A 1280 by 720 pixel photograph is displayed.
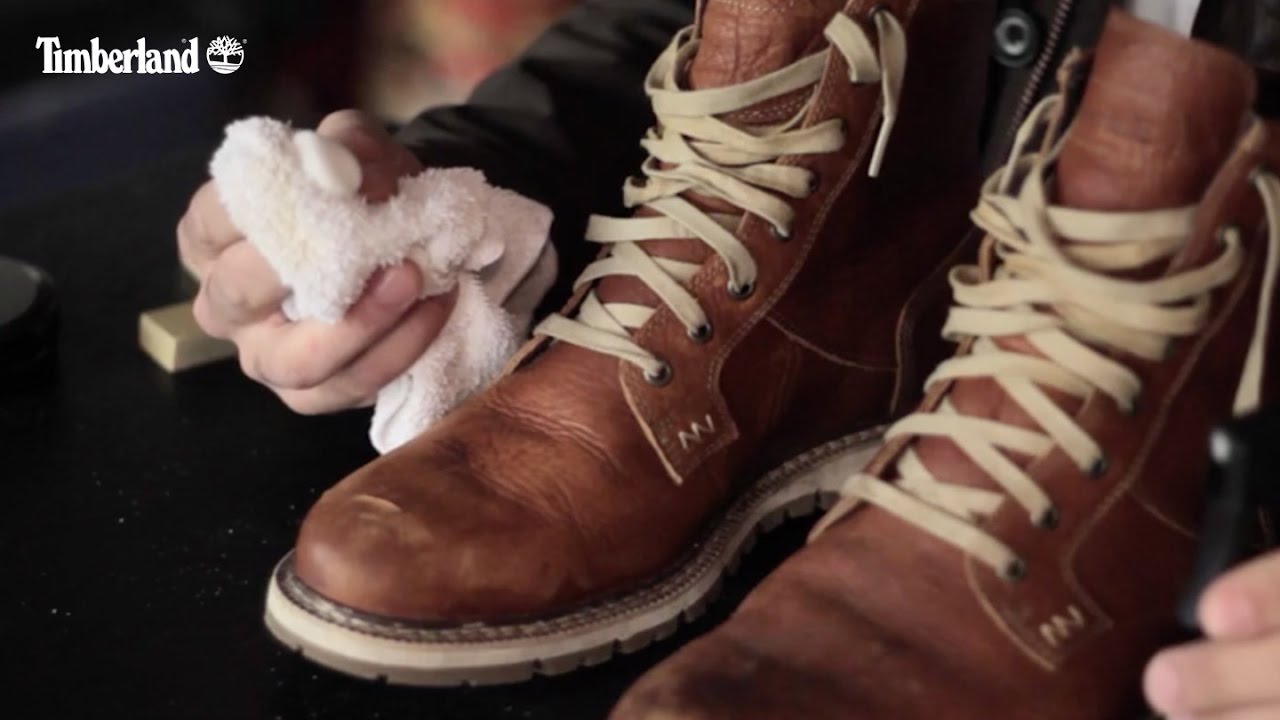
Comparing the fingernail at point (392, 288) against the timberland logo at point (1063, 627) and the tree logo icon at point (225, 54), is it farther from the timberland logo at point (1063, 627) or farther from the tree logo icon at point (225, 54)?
the tree logo icon at point (225, 54)

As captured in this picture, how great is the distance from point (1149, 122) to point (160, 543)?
40 centimetres

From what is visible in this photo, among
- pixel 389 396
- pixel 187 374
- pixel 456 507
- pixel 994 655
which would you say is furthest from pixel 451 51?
pixel 994 655

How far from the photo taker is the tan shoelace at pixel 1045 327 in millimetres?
479

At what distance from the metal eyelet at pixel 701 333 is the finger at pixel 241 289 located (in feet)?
0.53

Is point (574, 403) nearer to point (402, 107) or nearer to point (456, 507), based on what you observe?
point (456, 507)

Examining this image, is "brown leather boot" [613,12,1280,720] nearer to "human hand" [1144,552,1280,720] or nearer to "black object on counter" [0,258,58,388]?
"human hand" [1144,552,1280,720]

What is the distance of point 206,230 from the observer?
66 cm

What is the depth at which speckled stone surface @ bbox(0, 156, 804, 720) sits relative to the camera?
548mm

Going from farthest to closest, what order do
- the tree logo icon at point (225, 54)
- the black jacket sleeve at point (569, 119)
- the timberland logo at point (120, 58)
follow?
the tree logo icon at point (225, 54)
the timberland logo at point (120, 58)
the black jacket sleeve at point (569, 119)

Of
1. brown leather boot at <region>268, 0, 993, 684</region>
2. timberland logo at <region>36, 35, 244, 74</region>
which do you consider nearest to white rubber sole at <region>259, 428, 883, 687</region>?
brown leather boot at <region>268, 0, 993, 684</region>

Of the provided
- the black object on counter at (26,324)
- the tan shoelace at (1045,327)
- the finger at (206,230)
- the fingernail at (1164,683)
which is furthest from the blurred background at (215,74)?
the fingernail at (1164,683)

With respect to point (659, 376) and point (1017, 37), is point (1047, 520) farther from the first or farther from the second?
point (1017, 37)

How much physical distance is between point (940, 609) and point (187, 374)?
448 millimetres

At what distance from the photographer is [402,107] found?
1.43 metres
